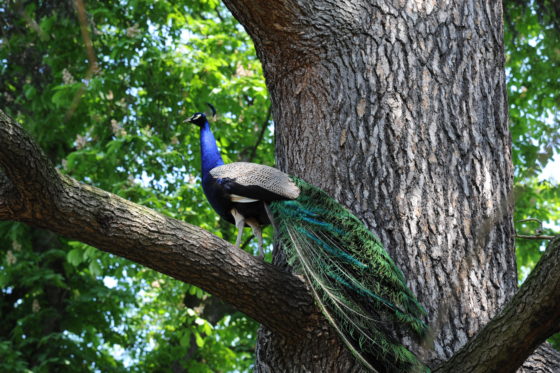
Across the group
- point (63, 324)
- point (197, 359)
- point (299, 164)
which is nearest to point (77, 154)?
point (63, 324)

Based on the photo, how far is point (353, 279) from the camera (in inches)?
117

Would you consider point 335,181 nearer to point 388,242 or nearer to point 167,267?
point 388,242

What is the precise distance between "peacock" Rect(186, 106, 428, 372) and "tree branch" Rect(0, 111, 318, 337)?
129 mm

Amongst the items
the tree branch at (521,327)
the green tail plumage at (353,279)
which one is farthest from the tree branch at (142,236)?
the tree branch at (521,327)

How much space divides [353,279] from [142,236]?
92 centimetres

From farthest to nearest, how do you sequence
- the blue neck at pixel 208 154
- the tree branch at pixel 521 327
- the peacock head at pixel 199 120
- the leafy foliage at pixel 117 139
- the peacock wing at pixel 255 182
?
1. the leafy foliage at pixel 117 139
2. the peacock head at pixel 199 120
3. the blue neck at pixel 208 154
4. the peacock wing at pixel 255 182
5. the tree branch at pixel 521 327

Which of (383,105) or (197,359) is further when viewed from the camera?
(197,359)

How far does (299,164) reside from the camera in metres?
3.41

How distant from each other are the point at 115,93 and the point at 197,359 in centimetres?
365

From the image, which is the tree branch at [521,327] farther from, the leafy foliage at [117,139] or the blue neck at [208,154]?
the leafy foliage at [117,139]

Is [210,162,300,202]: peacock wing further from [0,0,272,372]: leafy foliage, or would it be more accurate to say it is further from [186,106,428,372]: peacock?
[0,0,272,372]: leafy foliage

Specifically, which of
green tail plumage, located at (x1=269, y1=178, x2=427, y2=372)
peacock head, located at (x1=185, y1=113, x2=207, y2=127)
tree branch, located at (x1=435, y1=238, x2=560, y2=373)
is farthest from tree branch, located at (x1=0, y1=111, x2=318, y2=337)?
peacock head, located at (x1=185, y1=113, x2=207, y2=127)

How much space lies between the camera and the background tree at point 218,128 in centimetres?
313

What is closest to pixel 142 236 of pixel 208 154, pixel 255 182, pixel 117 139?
pixel 255 182
